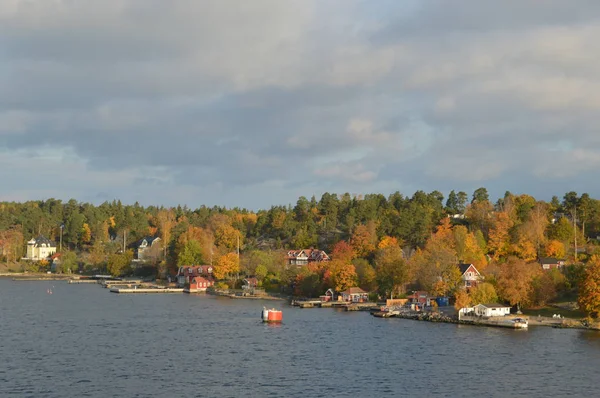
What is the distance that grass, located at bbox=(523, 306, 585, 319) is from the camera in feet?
255

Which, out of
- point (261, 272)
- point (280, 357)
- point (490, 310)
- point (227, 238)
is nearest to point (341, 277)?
point (261, 272)

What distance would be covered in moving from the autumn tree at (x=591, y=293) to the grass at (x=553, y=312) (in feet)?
10.2

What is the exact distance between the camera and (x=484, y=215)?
13050 centimetres

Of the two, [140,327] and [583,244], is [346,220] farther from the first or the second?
[140,327]

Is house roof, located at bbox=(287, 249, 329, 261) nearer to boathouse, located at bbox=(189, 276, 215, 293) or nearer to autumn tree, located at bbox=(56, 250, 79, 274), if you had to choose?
boathouse, located at bbox=(189, 276, 215, 293)

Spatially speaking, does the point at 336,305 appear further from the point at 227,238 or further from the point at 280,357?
the point at 227,238

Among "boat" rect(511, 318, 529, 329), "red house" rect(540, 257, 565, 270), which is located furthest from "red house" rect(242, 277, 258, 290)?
"boat" rect(511, 318, 529, 329)

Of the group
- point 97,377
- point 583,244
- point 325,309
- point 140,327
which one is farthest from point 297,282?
point 97,377

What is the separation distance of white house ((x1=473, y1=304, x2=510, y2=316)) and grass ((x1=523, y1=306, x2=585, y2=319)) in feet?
12.5

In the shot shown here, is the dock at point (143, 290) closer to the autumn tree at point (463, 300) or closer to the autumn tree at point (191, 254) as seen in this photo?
the autumn tree at point (191, 254)

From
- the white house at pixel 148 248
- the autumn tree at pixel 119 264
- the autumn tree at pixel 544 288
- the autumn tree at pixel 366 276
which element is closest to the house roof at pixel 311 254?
the autumn tree at pixel 366 276

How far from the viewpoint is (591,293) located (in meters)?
72.6

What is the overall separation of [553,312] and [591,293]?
28.9ft

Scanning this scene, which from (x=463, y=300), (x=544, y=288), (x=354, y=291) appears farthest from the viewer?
(x=354, y=291)
